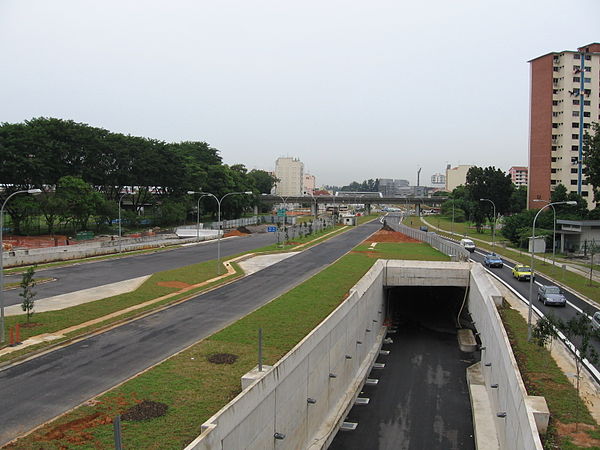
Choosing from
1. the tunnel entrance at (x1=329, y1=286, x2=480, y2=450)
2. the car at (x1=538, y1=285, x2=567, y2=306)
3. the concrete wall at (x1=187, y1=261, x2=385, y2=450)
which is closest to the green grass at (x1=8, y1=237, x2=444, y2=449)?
the concrete wall at (x1=187, y1=261, x2=385, y2=450)

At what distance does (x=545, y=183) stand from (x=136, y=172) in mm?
77899

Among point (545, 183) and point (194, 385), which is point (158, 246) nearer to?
point (194, 385)

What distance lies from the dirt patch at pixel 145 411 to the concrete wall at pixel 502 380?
10838mm

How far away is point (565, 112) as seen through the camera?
3595 inches

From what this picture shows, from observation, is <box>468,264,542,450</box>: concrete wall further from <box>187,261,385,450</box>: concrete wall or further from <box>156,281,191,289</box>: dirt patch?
<box>156,281,191,289</box>: dirt patch

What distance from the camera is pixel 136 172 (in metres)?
91.8

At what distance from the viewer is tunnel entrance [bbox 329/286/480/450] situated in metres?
24.3

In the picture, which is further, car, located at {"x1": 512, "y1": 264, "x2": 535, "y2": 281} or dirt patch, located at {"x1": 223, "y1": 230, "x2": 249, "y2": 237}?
dirt patch, located at {"x1": 223, "y1": 230, "x2": 249, "y2": 237}

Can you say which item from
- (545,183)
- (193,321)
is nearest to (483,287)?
(193,321)

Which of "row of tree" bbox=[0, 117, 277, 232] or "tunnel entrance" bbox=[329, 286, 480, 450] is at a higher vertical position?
"row of tree" bbox=[0, 117, 277, 232]

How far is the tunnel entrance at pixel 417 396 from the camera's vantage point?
24.3 meters

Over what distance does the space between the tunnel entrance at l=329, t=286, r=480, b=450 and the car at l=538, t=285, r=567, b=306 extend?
6.70 meters

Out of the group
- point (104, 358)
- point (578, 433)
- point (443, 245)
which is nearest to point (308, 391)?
point (104, 358)

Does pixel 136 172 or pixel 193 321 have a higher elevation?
pixel 136 172
